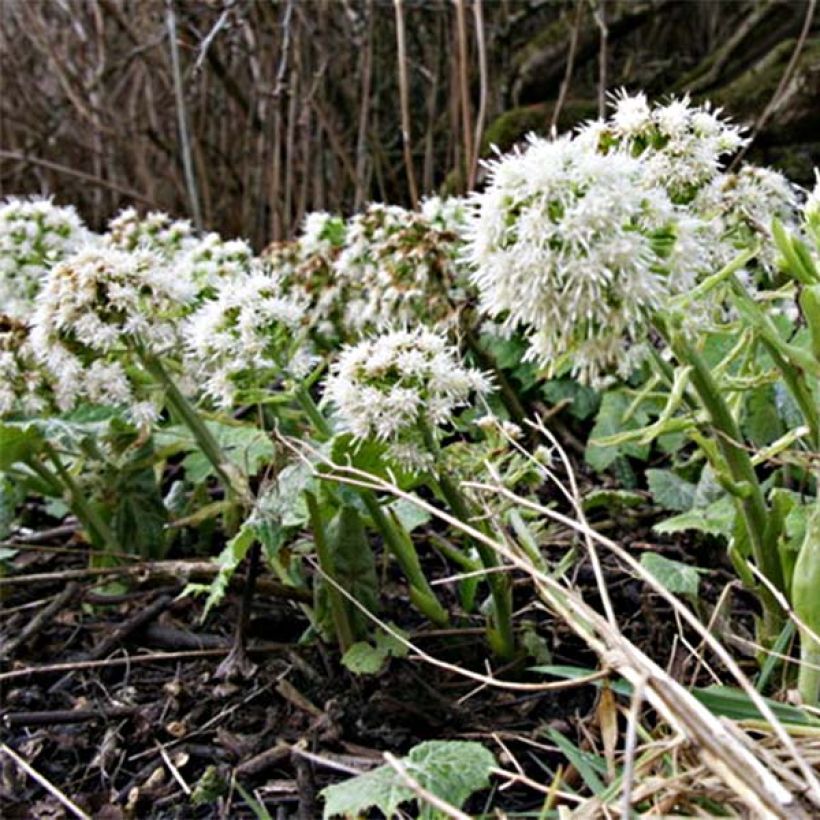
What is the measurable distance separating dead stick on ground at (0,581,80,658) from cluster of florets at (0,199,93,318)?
0.77m

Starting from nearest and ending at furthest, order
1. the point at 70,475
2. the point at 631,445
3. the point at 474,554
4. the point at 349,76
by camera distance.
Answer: the point at 474,554 < the point at 70,475 < the point at 631,445 < the point at 349,76

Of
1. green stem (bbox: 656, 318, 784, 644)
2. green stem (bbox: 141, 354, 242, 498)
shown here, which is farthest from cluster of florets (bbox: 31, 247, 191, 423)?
green stem (bbox: 656, 318, 784, 644)

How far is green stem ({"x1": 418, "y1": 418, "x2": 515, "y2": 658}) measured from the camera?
4.97 ft

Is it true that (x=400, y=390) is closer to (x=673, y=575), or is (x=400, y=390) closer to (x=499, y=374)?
(x=673, y=575)

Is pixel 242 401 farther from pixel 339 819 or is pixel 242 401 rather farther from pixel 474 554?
pixel 339 819

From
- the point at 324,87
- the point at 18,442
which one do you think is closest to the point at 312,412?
the point at 18,442

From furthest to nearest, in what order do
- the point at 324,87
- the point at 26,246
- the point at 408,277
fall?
the point at 324,87 < the point at 26,246 < the point at 408,277

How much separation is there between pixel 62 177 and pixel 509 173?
455 centimetres

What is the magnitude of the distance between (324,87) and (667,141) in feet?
10.2

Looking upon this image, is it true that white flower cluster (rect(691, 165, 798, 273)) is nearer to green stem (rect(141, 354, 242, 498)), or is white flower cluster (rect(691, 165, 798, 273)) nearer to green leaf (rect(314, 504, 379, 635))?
green leaf (rect(314, 504, 379, 635))

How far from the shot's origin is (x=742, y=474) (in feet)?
4.50

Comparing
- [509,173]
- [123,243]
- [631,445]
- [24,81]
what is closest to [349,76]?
[24,81]

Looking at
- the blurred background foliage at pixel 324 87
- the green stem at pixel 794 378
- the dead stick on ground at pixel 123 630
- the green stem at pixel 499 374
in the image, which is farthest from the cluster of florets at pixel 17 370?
the blurred background foliage at pixel 324 87

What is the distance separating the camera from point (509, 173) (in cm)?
118
